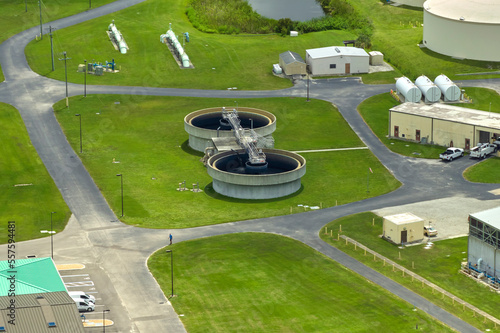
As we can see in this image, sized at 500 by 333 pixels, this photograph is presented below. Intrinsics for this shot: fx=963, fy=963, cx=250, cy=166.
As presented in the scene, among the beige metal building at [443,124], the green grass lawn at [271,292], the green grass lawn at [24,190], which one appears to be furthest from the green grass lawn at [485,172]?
the green grass lawn at [24,190]

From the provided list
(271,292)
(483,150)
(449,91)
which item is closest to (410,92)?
(449,91)

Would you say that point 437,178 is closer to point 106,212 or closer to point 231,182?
point 231,182

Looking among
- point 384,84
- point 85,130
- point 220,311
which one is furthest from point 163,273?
point 384,84

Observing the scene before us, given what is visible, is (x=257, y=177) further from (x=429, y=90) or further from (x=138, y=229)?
(x=429, y=90)

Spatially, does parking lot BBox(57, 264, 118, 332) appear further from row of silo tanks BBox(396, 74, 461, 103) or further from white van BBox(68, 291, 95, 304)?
row of silo tanks BBox(396, 74, 461, 103)

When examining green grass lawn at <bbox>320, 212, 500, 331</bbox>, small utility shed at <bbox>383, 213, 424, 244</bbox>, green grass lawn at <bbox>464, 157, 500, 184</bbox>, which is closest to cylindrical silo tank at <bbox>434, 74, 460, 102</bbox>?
green grass lawn at <bbox>464, 157, 500, 184</bbox>

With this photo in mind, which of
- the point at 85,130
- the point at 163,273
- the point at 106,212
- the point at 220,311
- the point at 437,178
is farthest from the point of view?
the point at 85,130
